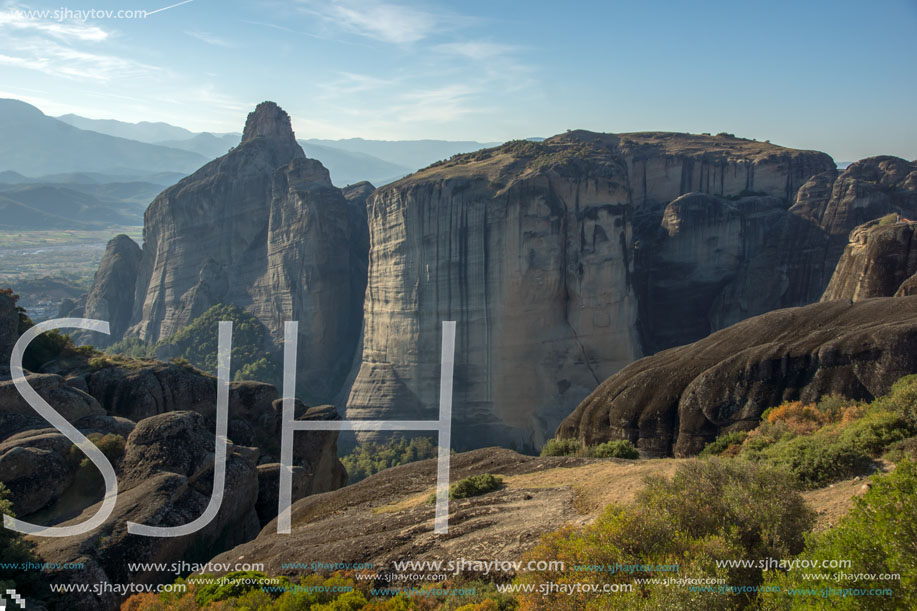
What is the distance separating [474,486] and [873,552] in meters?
8.73

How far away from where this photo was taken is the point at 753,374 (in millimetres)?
17391

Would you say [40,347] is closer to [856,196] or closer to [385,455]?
[385,455]

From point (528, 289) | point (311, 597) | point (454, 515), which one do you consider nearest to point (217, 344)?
point (528, 289)

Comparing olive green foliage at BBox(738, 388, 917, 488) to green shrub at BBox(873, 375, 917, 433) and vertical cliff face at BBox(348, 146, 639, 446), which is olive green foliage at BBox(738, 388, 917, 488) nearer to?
green shrub at BBox(873, 375, 917, 433)

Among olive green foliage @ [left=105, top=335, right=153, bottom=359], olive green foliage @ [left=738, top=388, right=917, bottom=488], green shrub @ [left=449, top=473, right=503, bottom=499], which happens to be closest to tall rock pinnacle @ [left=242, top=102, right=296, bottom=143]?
olive green foliage @ [left=105, top=335, right=153, bottom=359]

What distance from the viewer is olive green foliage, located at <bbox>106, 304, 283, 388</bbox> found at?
61.4 meters

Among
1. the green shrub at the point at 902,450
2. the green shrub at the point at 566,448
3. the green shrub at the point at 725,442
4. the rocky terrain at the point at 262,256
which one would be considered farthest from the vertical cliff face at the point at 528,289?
the green shrub at the point at 902,450

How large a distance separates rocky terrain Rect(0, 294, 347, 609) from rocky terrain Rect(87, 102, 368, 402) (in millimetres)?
36693

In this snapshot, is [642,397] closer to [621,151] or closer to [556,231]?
[556,231]

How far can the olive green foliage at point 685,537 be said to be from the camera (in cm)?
773

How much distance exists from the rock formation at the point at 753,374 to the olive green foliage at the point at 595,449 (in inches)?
24.8

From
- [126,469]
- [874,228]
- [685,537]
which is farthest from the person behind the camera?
[874,228]

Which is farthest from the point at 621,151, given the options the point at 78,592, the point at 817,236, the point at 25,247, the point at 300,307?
the point at 25,247

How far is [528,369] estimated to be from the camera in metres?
45.4
